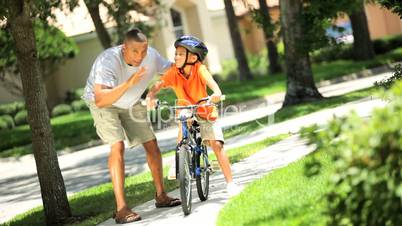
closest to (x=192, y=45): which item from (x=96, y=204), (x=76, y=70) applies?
(x=96, y=204)

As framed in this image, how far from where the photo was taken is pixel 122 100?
8.74 meters

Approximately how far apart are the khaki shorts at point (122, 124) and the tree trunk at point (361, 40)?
26645 mm

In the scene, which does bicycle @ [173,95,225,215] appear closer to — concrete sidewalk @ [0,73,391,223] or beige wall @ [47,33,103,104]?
concrete sidewalk @ [0,73,391,223]

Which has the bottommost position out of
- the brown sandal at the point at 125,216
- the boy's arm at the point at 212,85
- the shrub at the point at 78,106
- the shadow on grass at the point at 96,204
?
the shrub at the point at 78,106

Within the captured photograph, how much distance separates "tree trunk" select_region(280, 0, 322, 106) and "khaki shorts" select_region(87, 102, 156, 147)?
11.4 meters

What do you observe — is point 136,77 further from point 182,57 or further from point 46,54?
point 46,54

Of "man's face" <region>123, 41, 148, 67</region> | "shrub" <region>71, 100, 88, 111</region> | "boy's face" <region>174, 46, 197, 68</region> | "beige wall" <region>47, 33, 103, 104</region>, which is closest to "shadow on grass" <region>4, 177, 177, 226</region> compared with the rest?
"man's face" <region>123, 41, 148, 67</region>

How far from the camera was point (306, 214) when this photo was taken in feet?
22.0

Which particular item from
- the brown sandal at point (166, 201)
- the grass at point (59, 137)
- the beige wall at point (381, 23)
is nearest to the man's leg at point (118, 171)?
the brown sandal at point (166, 201)

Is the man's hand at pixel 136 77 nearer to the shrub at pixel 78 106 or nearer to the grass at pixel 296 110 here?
the grass at pixel 296 110

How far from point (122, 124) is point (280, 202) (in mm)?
2285

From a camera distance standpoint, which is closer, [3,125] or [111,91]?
[111,91]

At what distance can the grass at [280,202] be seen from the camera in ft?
22.1

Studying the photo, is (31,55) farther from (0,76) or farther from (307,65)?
(0,76)
